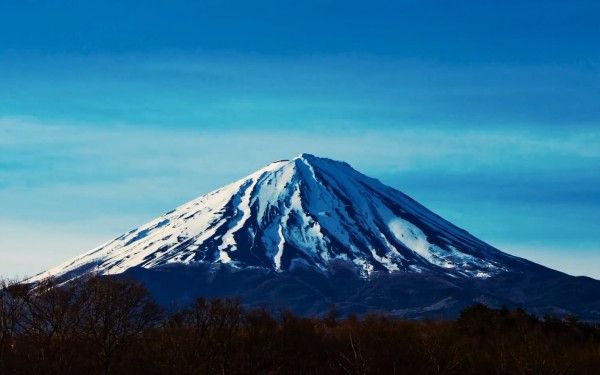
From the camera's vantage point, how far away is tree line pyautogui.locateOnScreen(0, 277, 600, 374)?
4594 centimetres

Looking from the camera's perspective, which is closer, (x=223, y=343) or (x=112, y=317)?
(x=223, y=343)

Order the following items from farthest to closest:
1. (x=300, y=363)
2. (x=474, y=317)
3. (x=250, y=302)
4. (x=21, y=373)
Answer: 1. (x=250, y=302)
2. (x=474, y=317)
3. (x=300, y=363)
4. (x=21, y=373)

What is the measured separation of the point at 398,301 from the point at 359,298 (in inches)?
294

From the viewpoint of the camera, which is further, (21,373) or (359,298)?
(359,298)

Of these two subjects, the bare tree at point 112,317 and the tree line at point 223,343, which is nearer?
the tree line at point 223,343

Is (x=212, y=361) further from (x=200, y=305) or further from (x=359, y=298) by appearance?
(x=359, y=298)

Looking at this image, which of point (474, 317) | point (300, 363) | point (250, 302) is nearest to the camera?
point (300, 363)

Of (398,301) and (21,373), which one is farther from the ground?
(398,301)

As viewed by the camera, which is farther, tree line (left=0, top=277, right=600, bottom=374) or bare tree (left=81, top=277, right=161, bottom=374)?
bare tree (left=81, top=277, right=161, bottom=374)

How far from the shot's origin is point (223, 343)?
46500 millimetres

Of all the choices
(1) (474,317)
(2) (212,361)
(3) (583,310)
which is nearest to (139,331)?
(2) (212,361)

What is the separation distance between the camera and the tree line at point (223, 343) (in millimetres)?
45938

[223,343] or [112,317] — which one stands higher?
[112,317]

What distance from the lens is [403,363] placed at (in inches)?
1965
